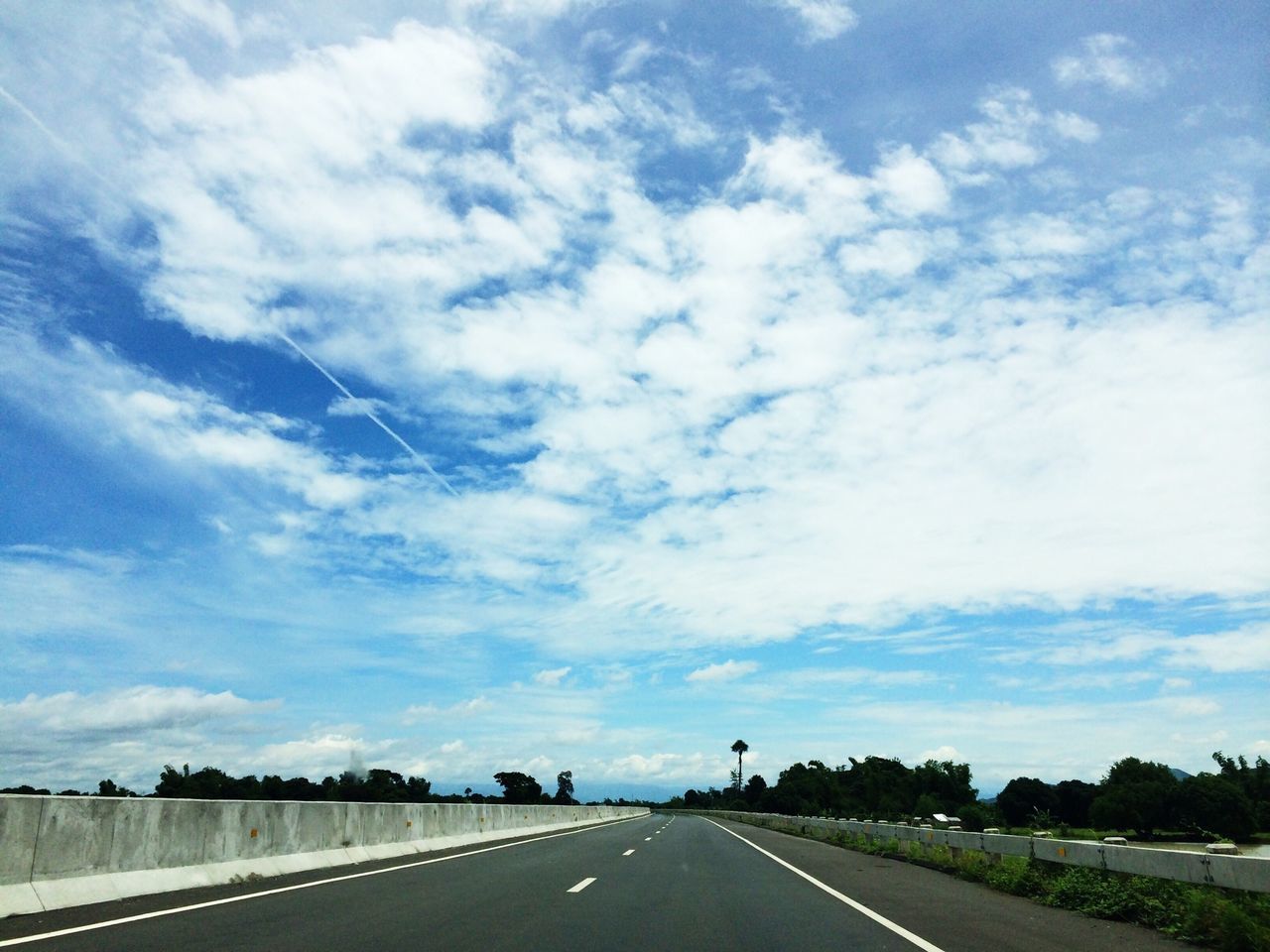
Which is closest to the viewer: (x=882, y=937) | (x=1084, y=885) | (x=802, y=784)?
(x=882, y=937)

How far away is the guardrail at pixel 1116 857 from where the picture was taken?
8201 millimetres

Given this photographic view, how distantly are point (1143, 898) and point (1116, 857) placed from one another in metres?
0.66

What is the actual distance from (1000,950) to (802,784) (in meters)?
164

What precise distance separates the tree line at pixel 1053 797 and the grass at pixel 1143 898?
1050mm

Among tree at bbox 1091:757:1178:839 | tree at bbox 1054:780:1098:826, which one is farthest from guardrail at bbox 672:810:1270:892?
tree at bbox 1054:780:1098:826

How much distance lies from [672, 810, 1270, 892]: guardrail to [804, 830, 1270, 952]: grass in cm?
18

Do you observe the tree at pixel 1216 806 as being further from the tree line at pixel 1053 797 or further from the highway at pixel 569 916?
the highway at pixel 569 916

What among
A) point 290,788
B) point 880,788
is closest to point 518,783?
point 880,788

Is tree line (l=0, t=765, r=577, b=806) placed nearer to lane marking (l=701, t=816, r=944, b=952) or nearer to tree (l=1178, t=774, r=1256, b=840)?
lane marking (l=701, t=816, r=944, b=952)

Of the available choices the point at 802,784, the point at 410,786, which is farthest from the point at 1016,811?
the point at 410,786

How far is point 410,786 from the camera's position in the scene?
2685 inches

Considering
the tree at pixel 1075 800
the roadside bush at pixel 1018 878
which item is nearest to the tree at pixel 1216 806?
the tree at pixel 1075 800

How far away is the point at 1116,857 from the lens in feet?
36.2

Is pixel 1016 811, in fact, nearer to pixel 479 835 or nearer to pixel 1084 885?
pixel 479 835
